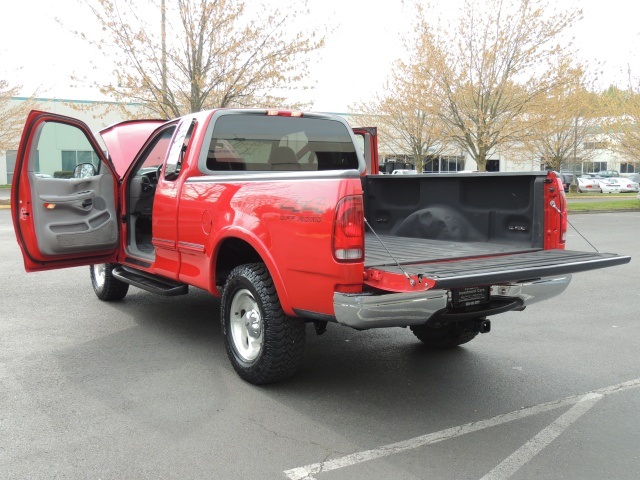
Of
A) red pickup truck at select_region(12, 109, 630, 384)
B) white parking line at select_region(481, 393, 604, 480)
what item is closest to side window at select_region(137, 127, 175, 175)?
red pickup truck at select_region(12, 109, 630, 384)

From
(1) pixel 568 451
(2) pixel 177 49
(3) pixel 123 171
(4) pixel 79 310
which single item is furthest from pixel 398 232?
(2) pixel 177 49

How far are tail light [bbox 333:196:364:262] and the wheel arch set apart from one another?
593mm

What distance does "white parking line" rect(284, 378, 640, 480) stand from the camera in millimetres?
3316

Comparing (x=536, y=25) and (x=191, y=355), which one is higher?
(x=536, y=25)

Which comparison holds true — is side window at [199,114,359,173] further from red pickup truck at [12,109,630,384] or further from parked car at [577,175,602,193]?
parked car at [577,175,602,193]

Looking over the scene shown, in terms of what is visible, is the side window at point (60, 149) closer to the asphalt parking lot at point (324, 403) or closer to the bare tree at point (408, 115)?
the bare tree at point (408, 115)

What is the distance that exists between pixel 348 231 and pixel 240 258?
1.70 metres

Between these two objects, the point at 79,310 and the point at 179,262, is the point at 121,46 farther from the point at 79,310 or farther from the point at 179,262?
the point at 179,262

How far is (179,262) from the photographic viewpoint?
5.43 m

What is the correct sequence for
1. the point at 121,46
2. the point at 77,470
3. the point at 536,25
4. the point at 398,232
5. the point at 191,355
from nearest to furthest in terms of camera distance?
the point at 77,470, the point at 191,355, the point at 398,232, the point at 121,46, the point at 536,25

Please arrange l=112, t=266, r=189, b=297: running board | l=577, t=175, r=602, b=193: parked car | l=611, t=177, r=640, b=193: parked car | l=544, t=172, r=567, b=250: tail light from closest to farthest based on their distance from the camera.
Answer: l=544, t=172, r=567, b=250: tail light < l=112, t=266, r=189, b=297: running board < l=577, t=175, r=602, b=193: parked car < l=611, t=177, r=640, b=193: parked car

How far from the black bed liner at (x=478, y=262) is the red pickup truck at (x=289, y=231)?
14mm

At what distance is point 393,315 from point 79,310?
15.0 feet

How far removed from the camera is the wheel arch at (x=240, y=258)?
4125 millimetres
